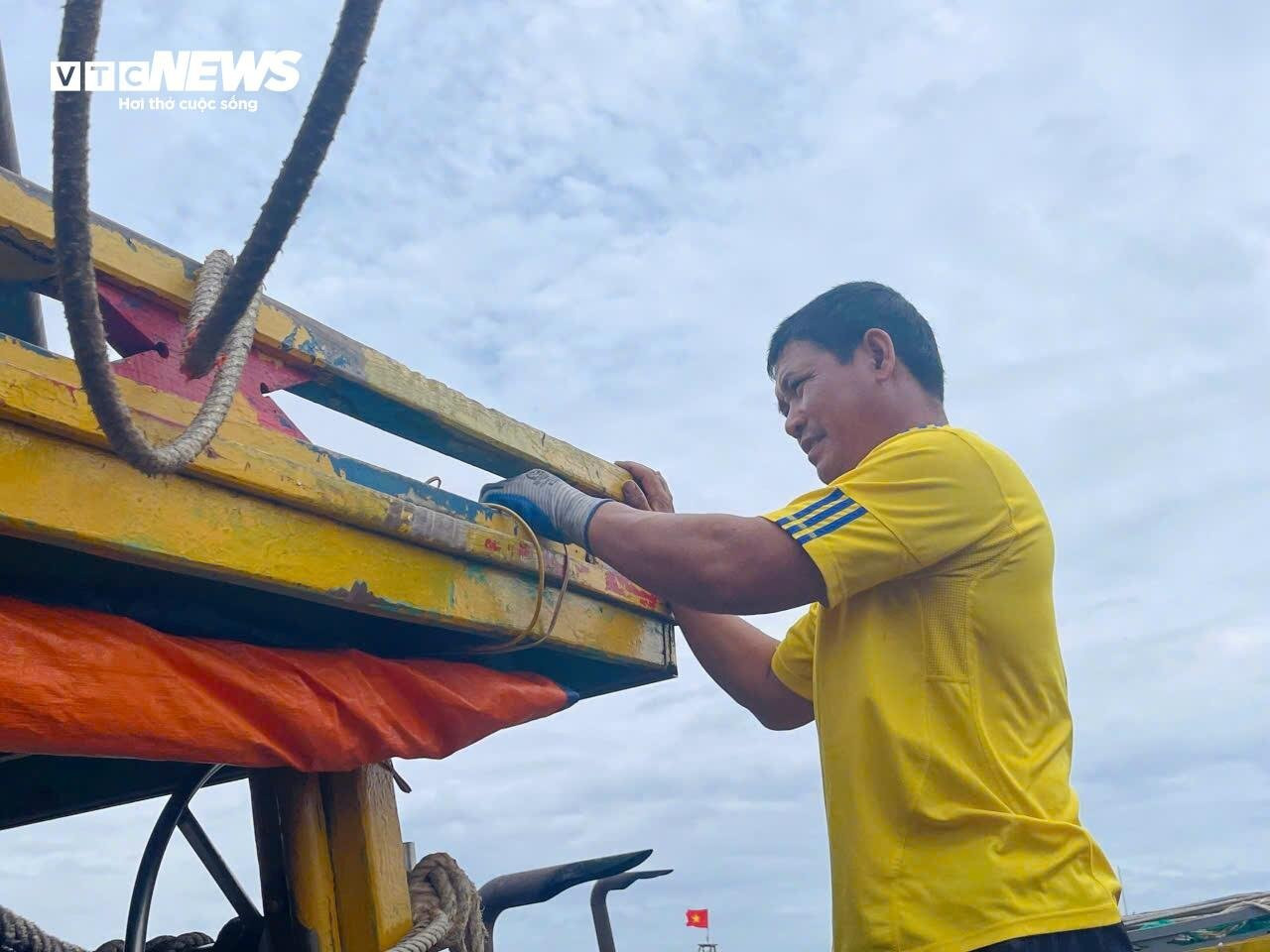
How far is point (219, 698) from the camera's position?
1552 mm

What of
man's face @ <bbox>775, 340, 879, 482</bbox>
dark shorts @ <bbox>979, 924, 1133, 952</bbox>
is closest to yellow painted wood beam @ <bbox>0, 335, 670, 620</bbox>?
man's face @ <bbox>775, 340, 879, 482</bbox>

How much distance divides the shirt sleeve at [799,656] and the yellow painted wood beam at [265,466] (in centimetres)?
69

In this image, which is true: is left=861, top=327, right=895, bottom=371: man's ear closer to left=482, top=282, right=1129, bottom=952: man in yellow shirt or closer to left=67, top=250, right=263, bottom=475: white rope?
left=482, top=282, right=1129, bottom=952: man in yellow shirt

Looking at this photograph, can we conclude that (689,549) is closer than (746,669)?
Yes

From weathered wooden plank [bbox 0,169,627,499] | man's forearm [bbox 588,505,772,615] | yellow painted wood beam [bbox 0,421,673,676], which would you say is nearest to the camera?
yellow painted wood beam [bbox 0,421,673,676]

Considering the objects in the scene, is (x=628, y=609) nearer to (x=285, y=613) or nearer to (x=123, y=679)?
(x=285, y=613)

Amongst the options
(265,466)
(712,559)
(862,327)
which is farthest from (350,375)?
(862,327)

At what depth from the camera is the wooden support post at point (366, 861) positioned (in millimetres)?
1843

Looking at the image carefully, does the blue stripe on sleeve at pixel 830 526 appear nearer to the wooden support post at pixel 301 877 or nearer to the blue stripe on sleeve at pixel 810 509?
the blue stripe on sleeve at pixel 810 509

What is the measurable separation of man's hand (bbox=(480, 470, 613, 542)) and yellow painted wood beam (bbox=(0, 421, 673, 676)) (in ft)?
0.32

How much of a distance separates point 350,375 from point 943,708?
110cm

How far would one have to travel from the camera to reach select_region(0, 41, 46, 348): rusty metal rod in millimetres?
1832

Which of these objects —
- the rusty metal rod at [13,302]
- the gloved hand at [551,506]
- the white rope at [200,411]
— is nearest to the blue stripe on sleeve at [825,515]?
the gloved hand at [551,506]

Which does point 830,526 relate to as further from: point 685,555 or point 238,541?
point 238,541
